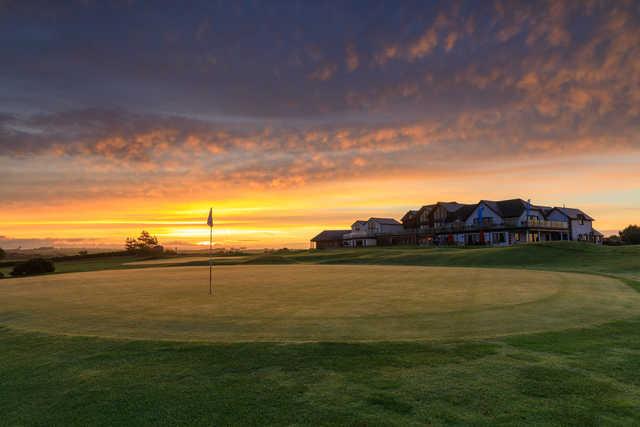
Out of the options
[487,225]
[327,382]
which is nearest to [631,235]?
[487,225]

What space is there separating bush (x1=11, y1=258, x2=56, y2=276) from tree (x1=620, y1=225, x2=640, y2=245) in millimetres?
106809

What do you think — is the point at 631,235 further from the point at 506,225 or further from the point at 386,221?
the point at 386,221

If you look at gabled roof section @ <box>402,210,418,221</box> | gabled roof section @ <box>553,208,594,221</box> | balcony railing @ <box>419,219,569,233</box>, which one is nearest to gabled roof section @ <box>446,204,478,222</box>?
balcony railing @ <box>419,219,569,233</box>

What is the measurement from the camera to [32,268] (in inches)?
1786

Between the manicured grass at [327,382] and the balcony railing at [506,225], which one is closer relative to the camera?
the manicured grass at [327,382]

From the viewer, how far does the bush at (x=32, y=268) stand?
44.3 metres

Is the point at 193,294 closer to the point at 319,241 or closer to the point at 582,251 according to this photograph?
the point at 582,251

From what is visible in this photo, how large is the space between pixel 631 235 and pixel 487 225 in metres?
34.1

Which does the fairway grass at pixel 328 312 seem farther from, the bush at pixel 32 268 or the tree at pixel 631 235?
the tree at pixel 631 235

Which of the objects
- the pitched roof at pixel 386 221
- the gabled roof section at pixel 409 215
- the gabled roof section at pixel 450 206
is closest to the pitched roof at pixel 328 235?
the pitched roof at pixel 386 221

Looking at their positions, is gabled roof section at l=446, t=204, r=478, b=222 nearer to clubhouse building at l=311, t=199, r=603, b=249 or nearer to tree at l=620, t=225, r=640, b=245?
clubhouse building at l=311, t=199, r=603, b=249

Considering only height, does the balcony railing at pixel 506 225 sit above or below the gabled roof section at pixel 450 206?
below

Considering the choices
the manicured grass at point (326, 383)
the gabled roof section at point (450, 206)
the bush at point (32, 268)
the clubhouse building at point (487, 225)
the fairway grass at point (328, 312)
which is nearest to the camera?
the manicured grass at point (326, 383)

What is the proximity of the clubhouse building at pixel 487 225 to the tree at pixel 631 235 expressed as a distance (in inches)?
289
